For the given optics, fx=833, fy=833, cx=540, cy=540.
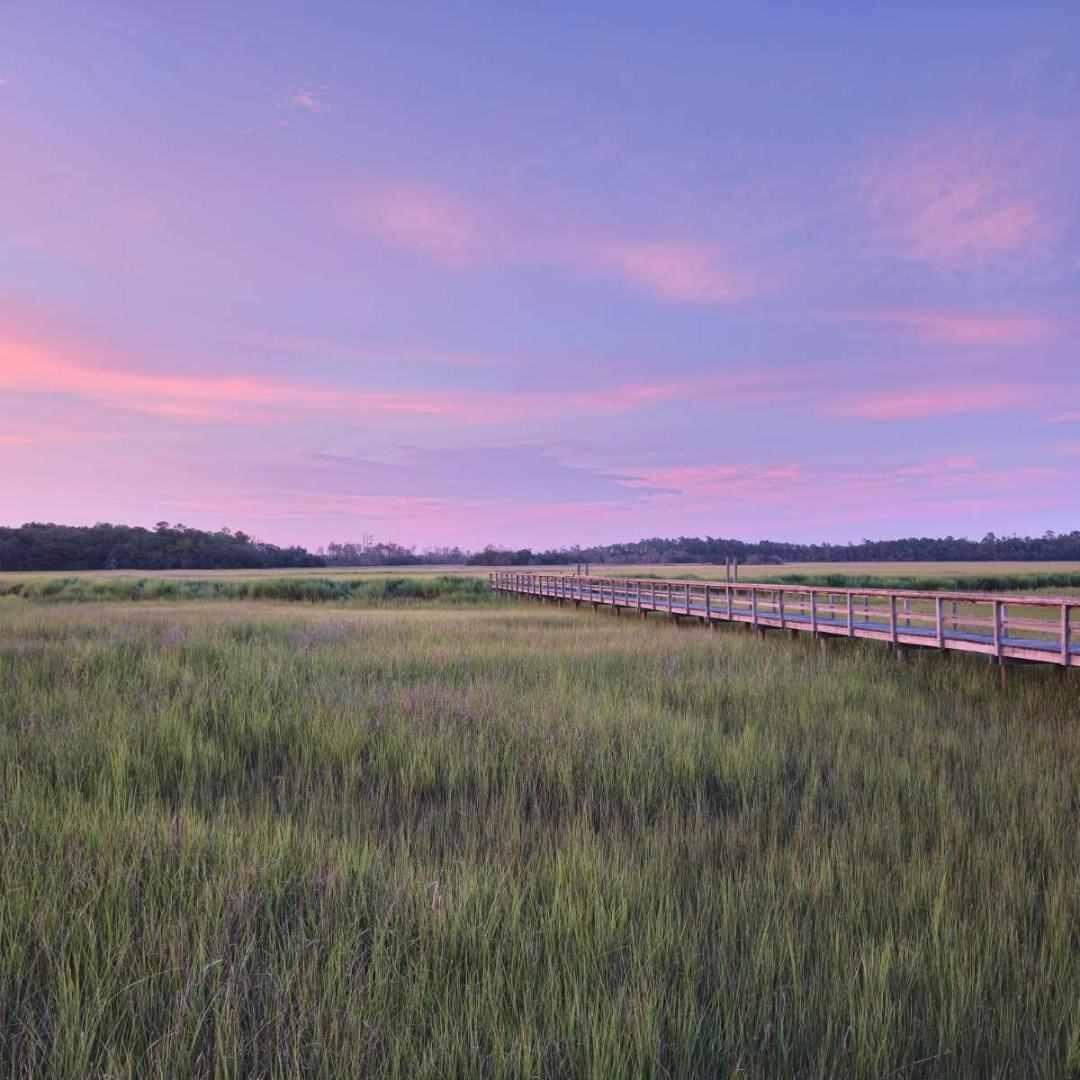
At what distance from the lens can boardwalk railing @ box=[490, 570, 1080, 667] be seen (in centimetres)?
1330

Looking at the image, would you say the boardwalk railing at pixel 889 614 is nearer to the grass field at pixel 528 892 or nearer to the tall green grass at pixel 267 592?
the grass field at pixel 528 892

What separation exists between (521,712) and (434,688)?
224cm

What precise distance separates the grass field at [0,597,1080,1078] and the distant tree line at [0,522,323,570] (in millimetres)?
121630

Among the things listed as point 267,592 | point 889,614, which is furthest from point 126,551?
point 889,614

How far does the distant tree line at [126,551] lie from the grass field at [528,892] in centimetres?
12163

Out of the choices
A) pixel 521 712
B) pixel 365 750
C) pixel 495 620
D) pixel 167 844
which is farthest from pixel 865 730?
pixel 495 620

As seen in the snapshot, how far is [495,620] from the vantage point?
3152 centimetres

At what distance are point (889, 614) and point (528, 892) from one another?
1592cm

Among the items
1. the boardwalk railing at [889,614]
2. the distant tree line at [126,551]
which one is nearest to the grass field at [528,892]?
the boardwalk railing at [889,614]

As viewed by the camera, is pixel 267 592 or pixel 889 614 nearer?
pixel 889 614

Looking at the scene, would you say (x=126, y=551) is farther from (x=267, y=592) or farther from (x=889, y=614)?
(x=889, y=614)

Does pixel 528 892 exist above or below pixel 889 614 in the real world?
below

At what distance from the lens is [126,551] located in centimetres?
12406

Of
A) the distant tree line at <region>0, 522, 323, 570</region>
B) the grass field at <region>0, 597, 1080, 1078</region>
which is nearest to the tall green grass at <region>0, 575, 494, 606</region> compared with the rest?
the grass field at <region>0, 597, 1080, 1078</region>
